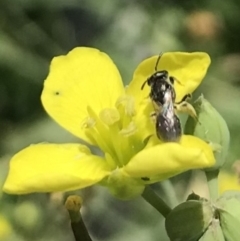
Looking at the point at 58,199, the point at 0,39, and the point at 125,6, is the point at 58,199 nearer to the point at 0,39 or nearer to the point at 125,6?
the point at 0,39

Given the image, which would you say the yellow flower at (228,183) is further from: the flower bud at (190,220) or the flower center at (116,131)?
the flower bud at (190,220)

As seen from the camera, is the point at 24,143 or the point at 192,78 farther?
the point at 24,143

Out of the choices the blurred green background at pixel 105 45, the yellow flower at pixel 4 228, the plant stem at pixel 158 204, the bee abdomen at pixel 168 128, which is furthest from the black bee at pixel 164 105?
the blurred green background at pixel 105 45

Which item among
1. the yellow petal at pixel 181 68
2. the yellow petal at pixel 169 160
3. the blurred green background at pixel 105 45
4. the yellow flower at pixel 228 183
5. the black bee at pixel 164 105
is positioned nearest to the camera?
the yellow petal at pixel 169 160

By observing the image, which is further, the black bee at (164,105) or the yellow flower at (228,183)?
the yellow flower at (228,183)

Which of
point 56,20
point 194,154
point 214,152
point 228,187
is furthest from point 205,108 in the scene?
point 56,20

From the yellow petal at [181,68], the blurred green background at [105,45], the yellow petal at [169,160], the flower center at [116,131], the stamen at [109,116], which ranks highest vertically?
the yellow petal at [169,160]

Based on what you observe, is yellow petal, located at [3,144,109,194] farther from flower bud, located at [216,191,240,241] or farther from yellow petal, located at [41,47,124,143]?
flower bud, located at [216,191,240,241]
